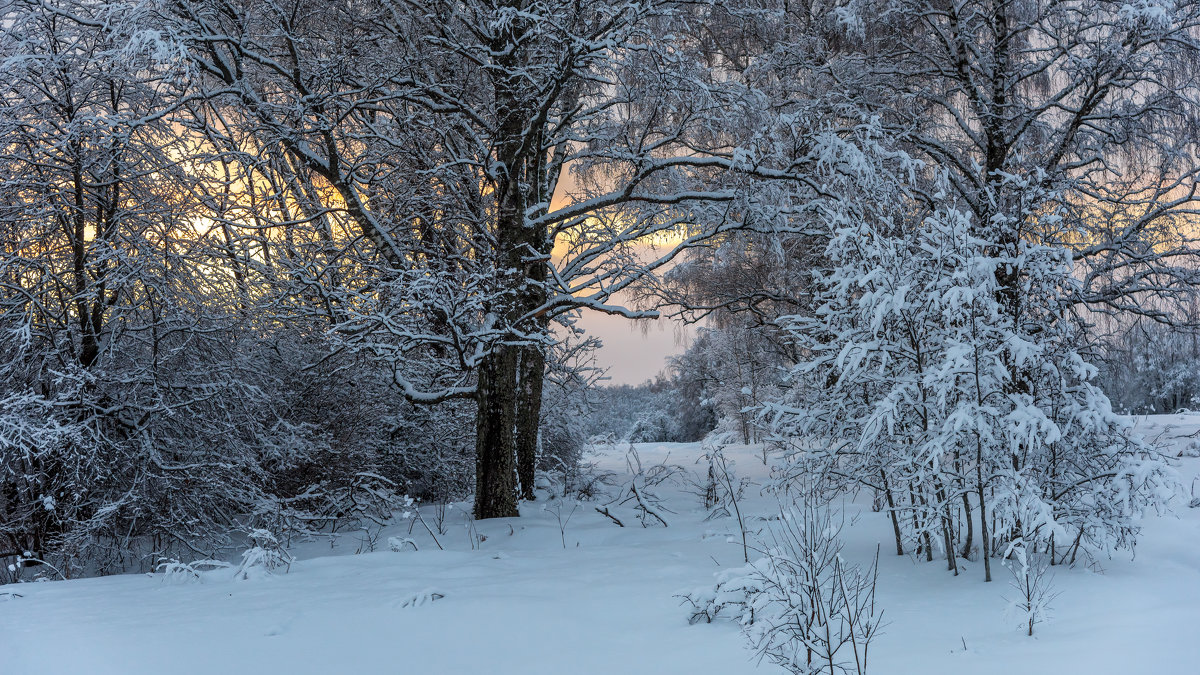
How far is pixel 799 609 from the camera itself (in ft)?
10.2

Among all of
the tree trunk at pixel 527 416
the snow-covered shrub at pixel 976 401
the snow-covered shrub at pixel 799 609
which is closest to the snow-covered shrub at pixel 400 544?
the snow-covered shrub at pixel 799 609

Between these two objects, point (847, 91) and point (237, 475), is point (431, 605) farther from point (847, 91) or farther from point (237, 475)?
point (847, 91)

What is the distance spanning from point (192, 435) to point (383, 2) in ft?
15.1

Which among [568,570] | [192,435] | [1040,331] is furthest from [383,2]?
[1040,331]

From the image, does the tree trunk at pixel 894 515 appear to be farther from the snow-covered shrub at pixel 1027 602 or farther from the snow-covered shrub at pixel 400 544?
the snow-covered shrub at pixel 400 544

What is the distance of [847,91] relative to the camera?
8.59 meters

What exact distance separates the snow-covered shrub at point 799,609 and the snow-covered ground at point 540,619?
0.37 ft

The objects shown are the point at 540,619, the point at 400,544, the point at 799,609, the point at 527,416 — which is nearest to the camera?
the point at 799,609

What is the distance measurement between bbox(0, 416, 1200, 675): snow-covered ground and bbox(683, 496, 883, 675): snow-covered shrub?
0.37 ft

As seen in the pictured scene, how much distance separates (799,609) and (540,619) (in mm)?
1349

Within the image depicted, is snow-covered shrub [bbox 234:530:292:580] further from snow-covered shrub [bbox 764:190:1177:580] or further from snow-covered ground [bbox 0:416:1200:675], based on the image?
snow-covered shrub [bbox 764:190:1177:580]

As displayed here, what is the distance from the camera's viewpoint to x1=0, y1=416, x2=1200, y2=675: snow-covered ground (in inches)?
123

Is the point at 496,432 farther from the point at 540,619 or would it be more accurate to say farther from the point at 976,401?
the point at 976,401

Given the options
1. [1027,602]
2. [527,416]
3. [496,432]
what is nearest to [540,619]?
[1027,602]
